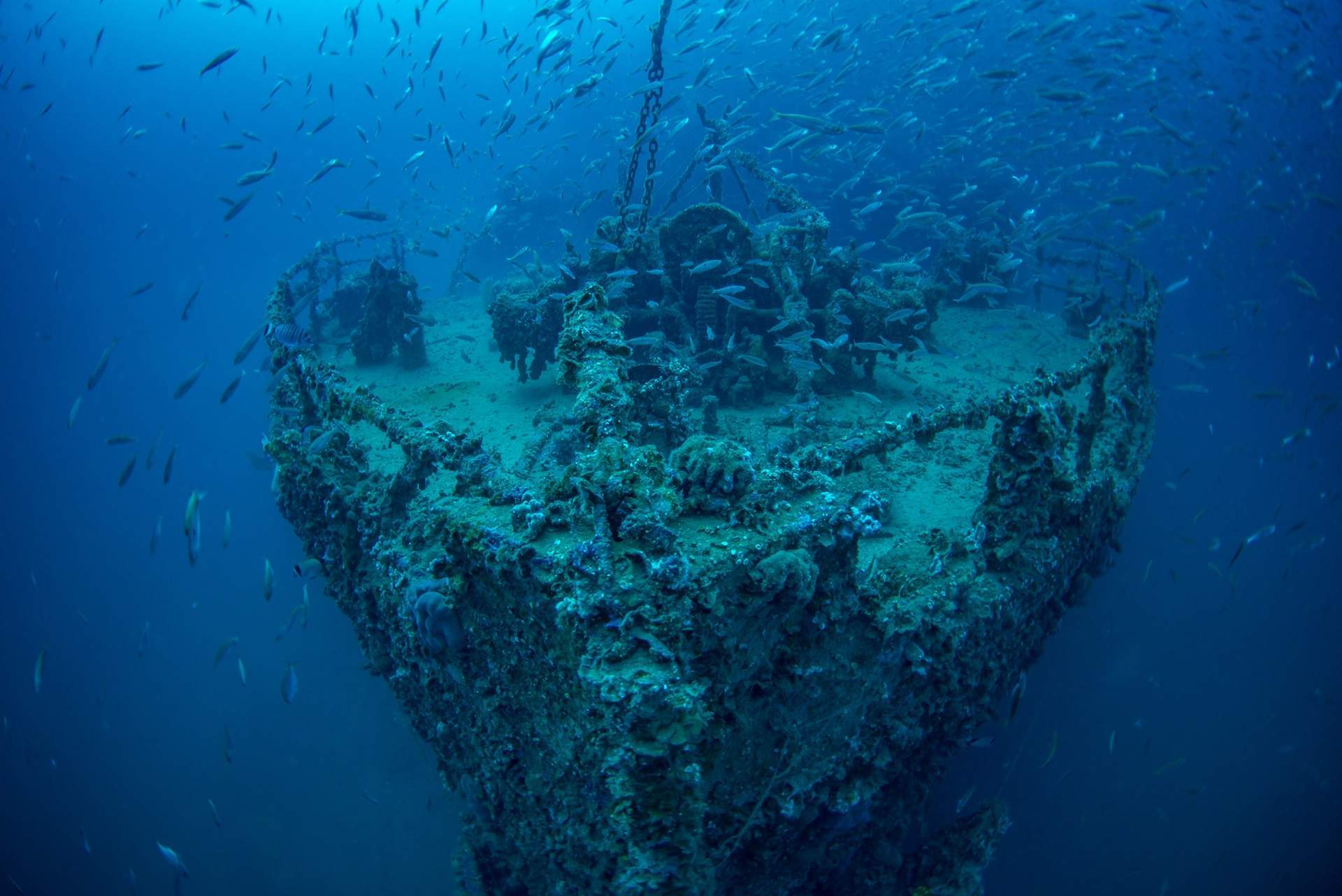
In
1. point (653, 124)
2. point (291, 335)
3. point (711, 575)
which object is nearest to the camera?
point (711, 575)

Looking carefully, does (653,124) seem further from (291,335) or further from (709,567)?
(709,567)

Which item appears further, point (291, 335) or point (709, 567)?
point (291, 335)

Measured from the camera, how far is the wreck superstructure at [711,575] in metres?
2.29

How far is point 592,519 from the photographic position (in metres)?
2.43

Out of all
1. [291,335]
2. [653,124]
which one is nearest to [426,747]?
[291,335]

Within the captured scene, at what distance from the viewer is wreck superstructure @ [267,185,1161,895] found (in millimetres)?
2287

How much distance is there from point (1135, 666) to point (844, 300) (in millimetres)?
7799

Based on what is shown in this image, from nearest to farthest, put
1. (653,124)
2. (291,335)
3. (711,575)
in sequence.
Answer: (711,575), (291,335), (653,124)

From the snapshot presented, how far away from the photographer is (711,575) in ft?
7.64

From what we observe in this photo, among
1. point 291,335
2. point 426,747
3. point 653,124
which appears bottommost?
point 426,747

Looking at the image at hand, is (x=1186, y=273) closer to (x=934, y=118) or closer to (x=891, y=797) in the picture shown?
(x=934, y=118)

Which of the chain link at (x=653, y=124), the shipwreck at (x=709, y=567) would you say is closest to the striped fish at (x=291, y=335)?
the shipwreck at (x=709, y=567)

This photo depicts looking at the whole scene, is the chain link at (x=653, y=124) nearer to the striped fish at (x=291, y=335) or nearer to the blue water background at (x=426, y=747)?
the striped fish at (x=291, y=335)

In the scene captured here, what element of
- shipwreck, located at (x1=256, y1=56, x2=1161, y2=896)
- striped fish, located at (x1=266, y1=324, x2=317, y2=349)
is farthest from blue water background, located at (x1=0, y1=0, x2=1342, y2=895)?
striped fish, located at (x1=266, y1=324, x2=317, y2=349)
